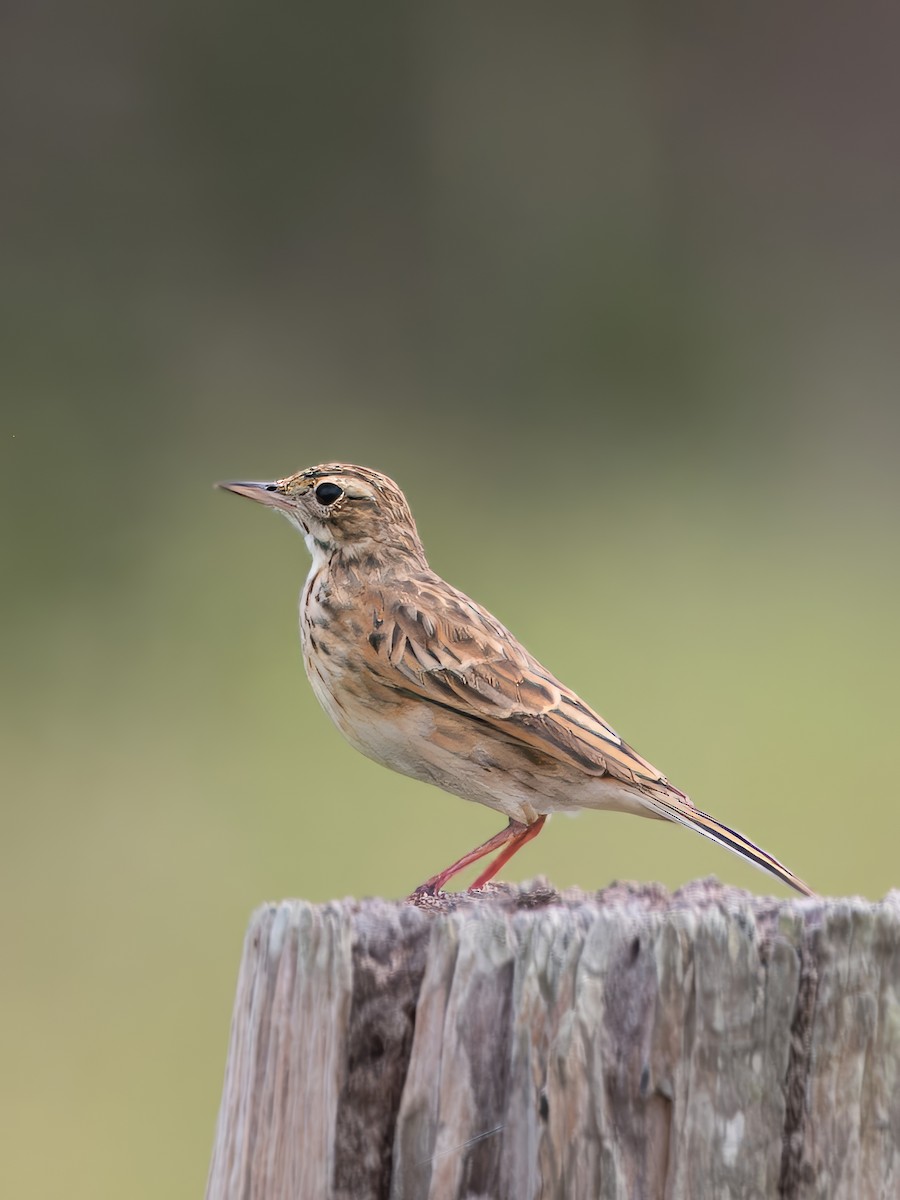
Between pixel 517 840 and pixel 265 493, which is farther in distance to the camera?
pixel 265 493

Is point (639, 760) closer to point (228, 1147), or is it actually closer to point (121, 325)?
point (228, 1147)

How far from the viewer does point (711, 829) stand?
295 cm

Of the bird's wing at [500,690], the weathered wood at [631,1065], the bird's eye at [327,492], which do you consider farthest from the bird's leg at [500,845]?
the weathered wood at [631,1065]

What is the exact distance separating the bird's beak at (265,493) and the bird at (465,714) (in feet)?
0.16

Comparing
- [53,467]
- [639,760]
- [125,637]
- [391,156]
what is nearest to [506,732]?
[639,760]

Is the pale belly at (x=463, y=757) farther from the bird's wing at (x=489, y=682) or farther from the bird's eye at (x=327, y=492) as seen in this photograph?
the bird's eye at (x=327, y=492)

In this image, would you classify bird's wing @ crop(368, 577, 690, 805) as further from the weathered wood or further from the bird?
the weathered wood

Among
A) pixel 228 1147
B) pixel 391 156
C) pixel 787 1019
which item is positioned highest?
pixel 391 156

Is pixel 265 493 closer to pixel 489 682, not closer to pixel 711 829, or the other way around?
pixel 489 682

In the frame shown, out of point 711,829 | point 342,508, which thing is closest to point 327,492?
point 342,508

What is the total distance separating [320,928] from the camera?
2.03 metres

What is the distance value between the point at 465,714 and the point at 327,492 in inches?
31.1

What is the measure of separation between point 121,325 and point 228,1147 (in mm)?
8382

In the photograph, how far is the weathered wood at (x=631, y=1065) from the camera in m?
1.87
